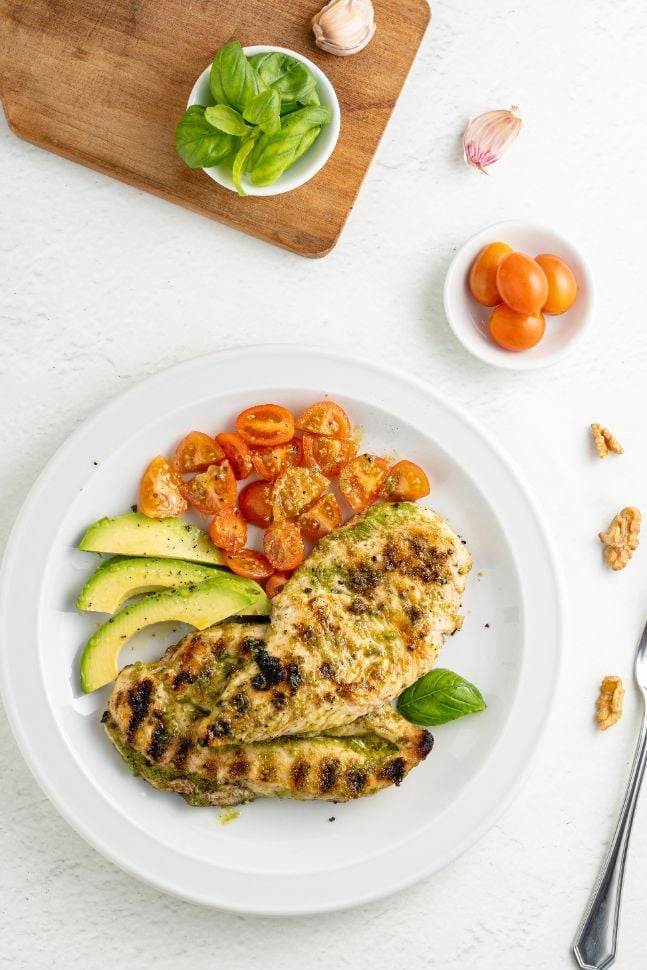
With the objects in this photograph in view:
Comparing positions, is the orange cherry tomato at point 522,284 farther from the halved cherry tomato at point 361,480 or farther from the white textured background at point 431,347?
the halved cherry tomato at point 361,480

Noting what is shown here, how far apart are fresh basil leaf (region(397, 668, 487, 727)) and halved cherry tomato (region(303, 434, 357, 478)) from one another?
99 centimetres

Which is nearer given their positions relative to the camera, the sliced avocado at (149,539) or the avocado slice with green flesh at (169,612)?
the avocado slice with green flesh at (169,612)

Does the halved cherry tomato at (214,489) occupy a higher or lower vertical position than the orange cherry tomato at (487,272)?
lower

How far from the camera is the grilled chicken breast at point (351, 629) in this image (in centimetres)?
331

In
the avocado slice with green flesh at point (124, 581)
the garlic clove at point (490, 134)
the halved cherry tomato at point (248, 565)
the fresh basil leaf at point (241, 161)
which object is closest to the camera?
the fresh basil leaf at point (241, 161)

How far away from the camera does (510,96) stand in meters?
4.01

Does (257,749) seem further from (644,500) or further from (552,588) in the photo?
(644,500)

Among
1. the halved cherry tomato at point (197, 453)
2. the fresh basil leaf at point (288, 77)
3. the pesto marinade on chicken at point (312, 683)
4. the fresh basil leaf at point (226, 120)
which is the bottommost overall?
the pesto marinade on chicken at point (312, 683)

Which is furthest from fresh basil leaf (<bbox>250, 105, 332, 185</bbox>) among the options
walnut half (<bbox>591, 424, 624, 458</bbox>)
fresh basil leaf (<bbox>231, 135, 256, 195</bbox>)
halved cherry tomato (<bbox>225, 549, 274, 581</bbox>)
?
walnut half (<bbox>591, 424, 624, 458</bbox>)

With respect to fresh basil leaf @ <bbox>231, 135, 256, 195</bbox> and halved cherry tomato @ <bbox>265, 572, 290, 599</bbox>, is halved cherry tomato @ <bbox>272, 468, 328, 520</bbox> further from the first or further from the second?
fresh basil leaf @ <bbox>231, 135, 256, 195</bbox>

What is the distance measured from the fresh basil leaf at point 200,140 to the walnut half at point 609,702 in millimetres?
2850

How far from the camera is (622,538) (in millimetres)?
3977

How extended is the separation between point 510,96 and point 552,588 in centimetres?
226

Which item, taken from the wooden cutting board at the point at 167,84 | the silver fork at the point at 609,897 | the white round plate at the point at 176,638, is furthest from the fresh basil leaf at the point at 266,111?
the silver fork at the point at 609,897
